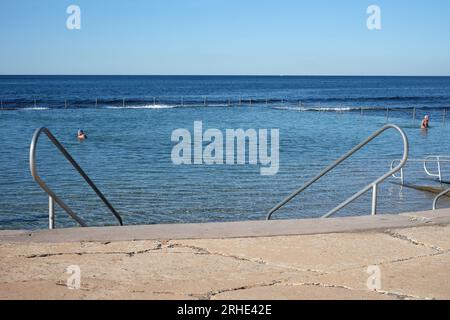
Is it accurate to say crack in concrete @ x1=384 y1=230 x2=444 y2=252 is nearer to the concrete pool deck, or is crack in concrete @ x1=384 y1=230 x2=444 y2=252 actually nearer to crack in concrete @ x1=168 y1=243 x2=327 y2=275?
the concrete pool deck

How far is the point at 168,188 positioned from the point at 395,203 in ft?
16.0

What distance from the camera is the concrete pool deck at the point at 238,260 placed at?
3.60 meters

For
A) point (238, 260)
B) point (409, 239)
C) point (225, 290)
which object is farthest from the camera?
point (409, 239)

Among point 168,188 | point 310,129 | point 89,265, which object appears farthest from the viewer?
point 310,129

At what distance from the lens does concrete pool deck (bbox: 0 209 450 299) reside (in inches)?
142

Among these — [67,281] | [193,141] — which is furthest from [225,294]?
[193,141]

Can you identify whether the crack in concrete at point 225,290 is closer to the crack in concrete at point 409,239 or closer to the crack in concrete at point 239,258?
the crack in concrete at point 239,258

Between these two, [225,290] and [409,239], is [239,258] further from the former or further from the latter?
[409,239]

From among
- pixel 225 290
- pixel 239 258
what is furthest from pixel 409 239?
pixel 225 290

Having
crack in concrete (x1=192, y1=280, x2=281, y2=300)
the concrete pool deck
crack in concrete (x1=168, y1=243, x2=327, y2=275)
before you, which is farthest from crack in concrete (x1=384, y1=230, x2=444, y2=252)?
crack in concrete (x1=192, y1=280, x2=281, y2=300)

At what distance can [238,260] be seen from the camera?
13.8 ft

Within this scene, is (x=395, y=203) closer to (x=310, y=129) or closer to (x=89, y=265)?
(x=89, y=265)

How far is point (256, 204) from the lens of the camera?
40.4 feet

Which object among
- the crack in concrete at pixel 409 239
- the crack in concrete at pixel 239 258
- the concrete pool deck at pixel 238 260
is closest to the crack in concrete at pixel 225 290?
the concrete pool deck at pixel 238 260
